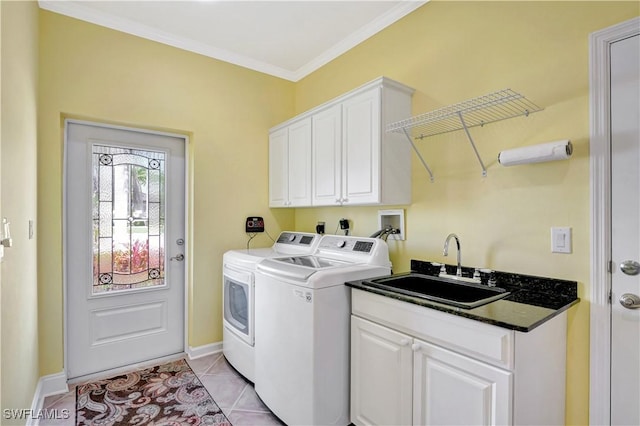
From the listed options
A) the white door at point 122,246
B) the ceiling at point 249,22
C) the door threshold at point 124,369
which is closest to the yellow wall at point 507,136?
the ceiling at point 249,22

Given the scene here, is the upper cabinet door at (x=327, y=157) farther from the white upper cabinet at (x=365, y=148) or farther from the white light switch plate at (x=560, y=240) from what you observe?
the white light switch plate at (x=560, y=240)

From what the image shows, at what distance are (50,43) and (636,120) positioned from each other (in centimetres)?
343

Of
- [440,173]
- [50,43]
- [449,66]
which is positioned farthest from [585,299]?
[50,43]

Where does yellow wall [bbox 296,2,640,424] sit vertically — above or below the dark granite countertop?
above

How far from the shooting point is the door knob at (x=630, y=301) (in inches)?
54.5

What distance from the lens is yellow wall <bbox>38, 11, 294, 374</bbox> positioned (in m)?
2.32

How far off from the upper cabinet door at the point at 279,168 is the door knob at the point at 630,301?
7.62 feet

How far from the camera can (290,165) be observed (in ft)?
9.80

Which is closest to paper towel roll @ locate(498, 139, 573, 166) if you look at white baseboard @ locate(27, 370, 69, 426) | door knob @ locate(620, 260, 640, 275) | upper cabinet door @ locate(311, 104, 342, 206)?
door knob @ locate(620, 260, 640, 275)

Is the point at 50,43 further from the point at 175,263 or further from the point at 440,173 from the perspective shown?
the point at 440,173

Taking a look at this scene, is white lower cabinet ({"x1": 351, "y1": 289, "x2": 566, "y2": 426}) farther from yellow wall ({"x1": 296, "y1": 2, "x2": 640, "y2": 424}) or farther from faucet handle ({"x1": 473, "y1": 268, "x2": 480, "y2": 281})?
faucet handle ({"x1": 473, "y1": 268, "x2": 480, "y2": 281})

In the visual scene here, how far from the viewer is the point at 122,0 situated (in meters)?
2.31

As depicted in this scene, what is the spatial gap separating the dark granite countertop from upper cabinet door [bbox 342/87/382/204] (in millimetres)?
639

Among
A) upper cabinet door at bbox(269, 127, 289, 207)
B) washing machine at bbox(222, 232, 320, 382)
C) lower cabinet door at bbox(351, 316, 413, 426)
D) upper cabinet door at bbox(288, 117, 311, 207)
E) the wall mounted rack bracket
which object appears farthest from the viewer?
upper cabinet door at bbox(269, 127, 289, 207)
